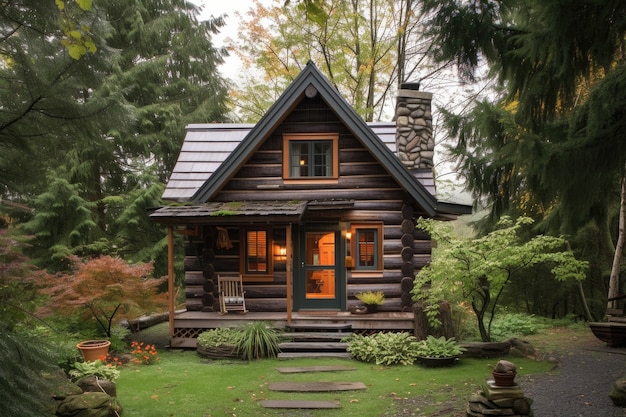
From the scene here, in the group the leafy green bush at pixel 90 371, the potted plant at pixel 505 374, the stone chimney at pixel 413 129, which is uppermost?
the stone chimney at pixel 413 129

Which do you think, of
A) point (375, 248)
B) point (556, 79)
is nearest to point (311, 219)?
point (375, 248)

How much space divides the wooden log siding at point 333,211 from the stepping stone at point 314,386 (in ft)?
15.9

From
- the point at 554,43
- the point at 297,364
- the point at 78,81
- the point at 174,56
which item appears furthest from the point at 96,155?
the point at 554,43

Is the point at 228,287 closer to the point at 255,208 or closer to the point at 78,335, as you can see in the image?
the point at 255,208

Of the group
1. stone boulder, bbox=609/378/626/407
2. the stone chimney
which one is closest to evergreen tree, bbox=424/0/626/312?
stone boulder, bbox=609/378/626/407

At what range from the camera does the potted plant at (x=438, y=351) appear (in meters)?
9.82

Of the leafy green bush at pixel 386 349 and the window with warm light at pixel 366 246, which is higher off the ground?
the window with warm light at pixel 366 246

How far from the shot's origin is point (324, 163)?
553 inches

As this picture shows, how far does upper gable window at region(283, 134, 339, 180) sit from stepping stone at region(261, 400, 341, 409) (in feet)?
24.0

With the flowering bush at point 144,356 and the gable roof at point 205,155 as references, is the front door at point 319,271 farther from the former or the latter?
the flowering bush at point 144,356

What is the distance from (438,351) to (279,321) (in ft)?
13.7

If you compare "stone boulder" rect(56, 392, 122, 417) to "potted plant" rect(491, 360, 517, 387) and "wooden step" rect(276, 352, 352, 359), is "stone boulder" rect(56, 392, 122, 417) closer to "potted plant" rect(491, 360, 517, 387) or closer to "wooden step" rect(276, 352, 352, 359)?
"wooden step" rect(276, 352, 352, 359)

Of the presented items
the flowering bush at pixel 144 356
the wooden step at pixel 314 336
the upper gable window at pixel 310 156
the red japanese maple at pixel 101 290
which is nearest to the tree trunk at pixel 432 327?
the wooden step at pixel 314 336

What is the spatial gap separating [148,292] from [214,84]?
1298 centimetres
